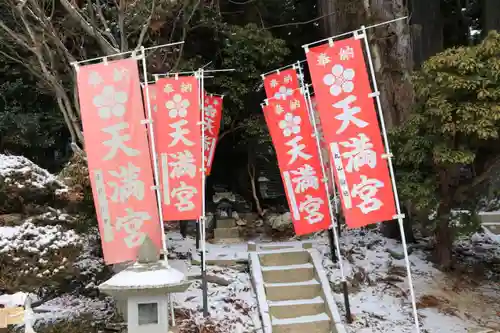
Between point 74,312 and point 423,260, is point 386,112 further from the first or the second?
point 74,312

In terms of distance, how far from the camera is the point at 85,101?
6570 millimetres

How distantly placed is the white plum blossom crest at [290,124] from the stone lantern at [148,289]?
3.87m

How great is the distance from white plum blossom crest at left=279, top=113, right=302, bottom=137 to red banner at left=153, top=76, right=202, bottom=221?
160cm

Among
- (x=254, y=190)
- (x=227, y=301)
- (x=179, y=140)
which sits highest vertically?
(x=179, y=140)

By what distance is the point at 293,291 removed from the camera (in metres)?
8.58

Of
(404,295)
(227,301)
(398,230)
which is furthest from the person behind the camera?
(398,230)

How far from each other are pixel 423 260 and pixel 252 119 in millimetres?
5700

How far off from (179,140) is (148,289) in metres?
Answer: 3.11

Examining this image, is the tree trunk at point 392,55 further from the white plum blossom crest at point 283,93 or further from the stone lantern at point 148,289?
the stone lantern at point 148,289

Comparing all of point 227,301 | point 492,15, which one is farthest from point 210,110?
point 492,15

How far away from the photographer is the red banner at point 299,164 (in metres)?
8.48

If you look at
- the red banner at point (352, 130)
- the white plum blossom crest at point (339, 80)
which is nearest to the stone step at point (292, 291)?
the red banner at point (352, 130)

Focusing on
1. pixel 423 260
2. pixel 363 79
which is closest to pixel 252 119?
pixel 423 260

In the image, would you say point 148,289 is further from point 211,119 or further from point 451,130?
point 211,119
